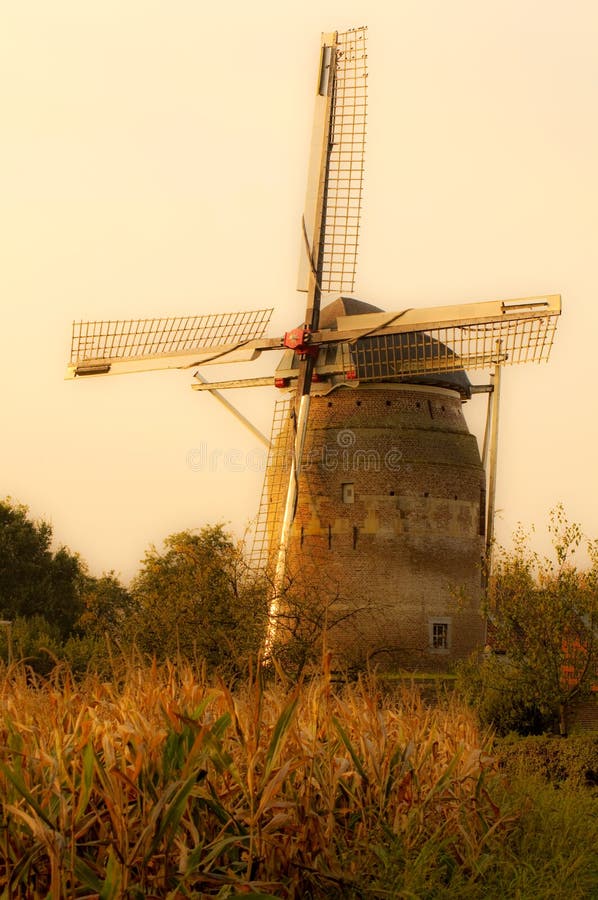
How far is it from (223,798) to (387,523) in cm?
2166

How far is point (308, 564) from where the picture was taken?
97.5 ft

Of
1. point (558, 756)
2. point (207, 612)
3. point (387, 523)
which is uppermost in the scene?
point (387, 523)

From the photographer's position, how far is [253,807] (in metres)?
7.86

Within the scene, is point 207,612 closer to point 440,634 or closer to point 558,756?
point 440,634

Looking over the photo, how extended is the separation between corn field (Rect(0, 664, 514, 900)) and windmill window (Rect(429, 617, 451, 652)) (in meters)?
19.3

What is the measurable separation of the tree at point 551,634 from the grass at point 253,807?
1177 cm

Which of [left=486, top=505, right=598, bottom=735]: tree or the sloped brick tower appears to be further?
the sloped brick tower

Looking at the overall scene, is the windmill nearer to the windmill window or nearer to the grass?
the windmill window

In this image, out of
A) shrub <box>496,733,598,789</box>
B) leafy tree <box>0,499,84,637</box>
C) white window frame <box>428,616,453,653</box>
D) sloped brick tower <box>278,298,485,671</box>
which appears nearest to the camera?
shrub <box>496,733,598,789</box>

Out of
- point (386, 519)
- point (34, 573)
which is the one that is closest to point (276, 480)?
point (386, 519)

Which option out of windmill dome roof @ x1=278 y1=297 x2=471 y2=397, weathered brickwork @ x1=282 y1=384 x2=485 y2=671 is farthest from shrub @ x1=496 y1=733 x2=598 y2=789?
windmill dome roof @ x1=278 y1=297 x2=471 y2=397

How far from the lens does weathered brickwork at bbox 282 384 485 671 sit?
29.5 metres

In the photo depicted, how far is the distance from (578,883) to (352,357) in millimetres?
20491

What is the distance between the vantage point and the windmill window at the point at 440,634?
2981cm
